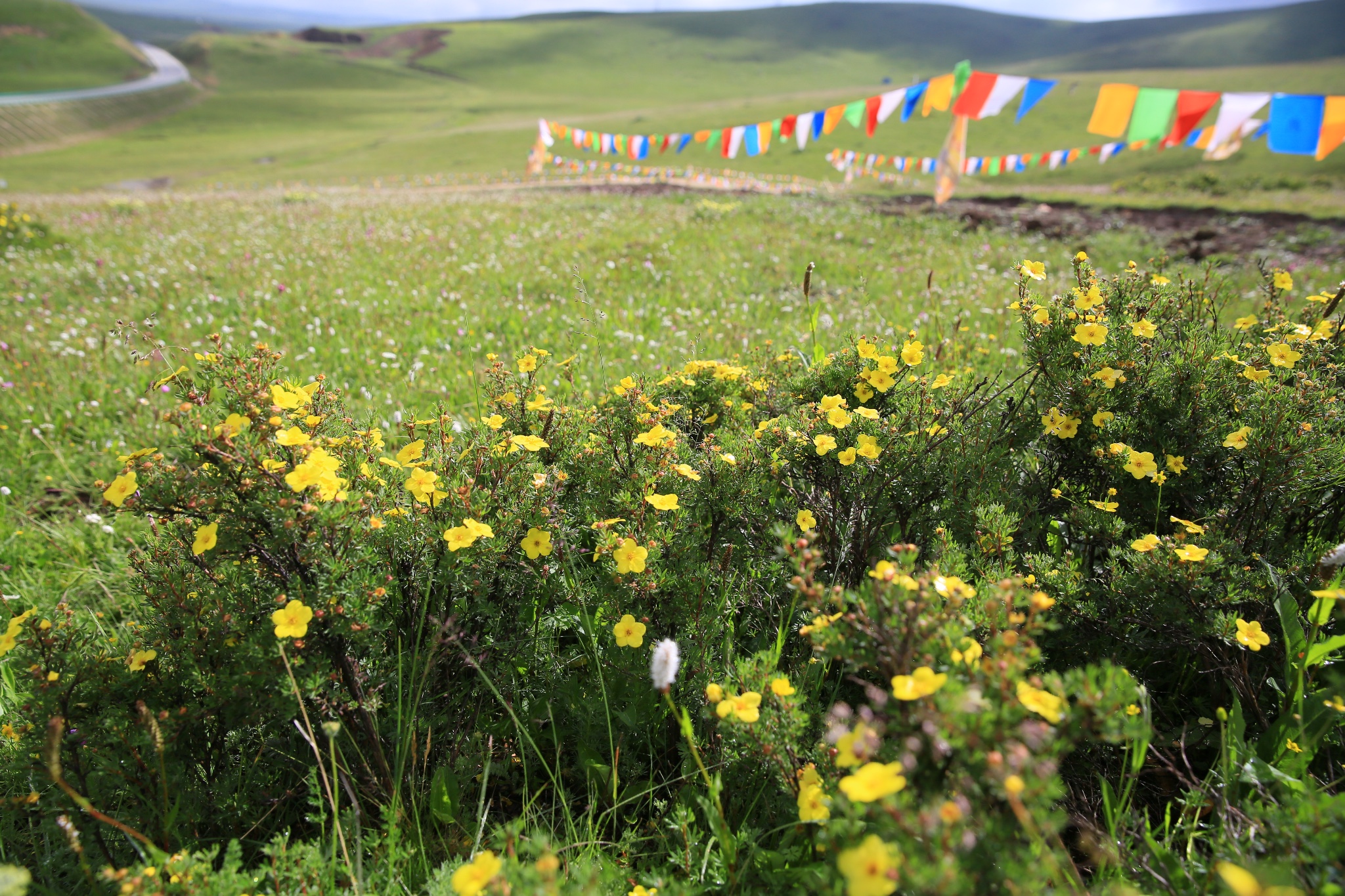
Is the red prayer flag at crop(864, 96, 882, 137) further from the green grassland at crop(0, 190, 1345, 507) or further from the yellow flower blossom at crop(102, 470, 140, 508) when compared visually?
the yellow flower blossom at crop(102, 470, 140, 508)

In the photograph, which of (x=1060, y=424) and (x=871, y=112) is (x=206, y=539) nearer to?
(x=1060, y=424)

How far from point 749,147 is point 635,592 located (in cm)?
1365

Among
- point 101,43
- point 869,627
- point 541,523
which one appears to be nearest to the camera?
point 869,627

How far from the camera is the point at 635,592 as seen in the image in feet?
6.31

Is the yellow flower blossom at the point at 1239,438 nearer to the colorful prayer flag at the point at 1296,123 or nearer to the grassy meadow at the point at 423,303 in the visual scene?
the grassy meadow at the point at 423,303

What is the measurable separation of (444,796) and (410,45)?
150 meters

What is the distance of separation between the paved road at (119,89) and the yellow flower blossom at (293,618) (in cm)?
8524

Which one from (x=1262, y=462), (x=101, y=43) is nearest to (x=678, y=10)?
(x=101, y=43)

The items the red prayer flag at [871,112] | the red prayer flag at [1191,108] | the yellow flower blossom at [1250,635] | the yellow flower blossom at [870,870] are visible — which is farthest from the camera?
the red prayer flag at [871,112]

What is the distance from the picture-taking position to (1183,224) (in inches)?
517

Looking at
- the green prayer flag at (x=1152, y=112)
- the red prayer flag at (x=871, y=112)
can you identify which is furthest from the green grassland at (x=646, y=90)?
the red prayer flag at (x=871, y=112)

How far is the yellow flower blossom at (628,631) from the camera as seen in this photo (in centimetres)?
183

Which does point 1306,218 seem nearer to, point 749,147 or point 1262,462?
point 749,147

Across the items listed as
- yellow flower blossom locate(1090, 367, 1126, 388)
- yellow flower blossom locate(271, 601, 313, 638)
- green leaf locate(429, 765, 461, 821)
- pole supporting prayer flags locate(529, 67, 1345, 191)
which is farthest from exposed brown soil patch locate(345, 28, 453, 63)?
green leaf locate(429, 765, 461, 821)
